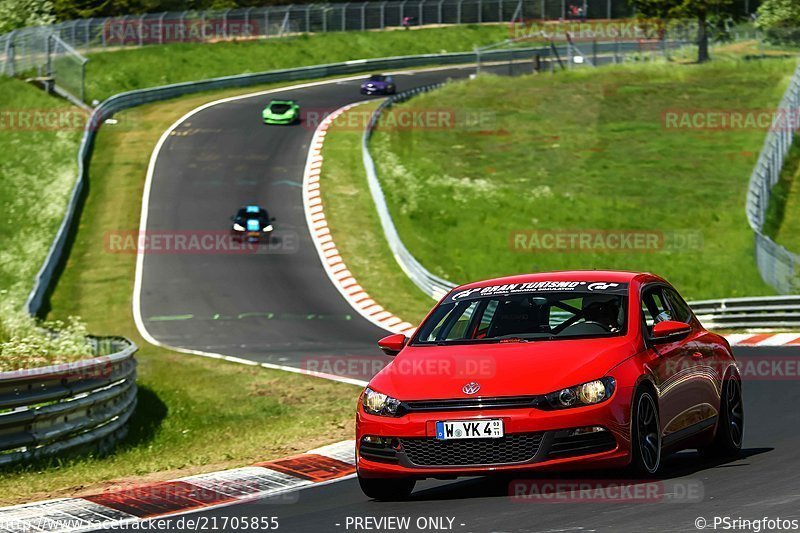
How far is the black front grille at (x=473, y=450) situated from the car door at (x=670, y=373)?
129 cm

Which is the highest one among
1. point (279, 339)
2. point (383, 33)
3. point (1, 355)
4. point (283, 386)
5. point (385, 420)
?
point (385, 420)

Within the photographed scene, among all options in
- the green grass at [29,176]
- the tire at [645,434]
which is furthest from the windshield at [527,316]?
the green grass at [29,176]

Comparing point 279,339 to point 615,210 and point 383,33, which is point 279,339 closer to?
point 615,210

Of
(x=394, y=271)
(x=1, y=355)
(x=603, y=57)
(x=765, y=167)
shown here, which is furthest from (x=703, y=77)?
(x=1, y=355)

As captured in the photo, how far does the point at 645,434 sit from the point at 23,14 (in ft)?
241

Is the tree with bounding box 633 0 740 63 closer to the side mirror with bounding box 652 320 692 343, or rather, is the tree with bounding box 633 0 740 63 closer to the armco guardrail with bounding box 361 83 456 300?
the armco guardrail with bounding box 361 83 456 300

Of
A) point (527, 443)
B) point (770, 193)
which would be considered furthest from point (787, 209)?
point (527, 443)

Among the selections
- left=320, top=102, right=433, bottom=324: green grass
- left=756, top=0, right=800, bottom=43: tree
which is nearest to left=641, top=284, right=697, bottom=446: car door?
left=320, top=102, right=433, bottom=324: green grass

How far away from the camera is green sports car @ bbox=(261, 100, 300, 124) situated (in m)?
58.5

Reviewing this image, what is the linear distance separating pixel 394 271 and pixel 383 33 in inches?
2122

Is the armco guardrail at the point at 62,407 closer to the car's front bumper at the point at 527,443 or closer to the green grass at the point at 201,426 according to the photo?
the green grass at the point at 201,426

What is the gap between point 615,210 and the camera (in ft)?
149

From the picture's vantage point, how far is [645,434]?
9.50m

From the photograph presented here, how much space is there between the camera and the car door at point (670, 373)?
32.6 ft
